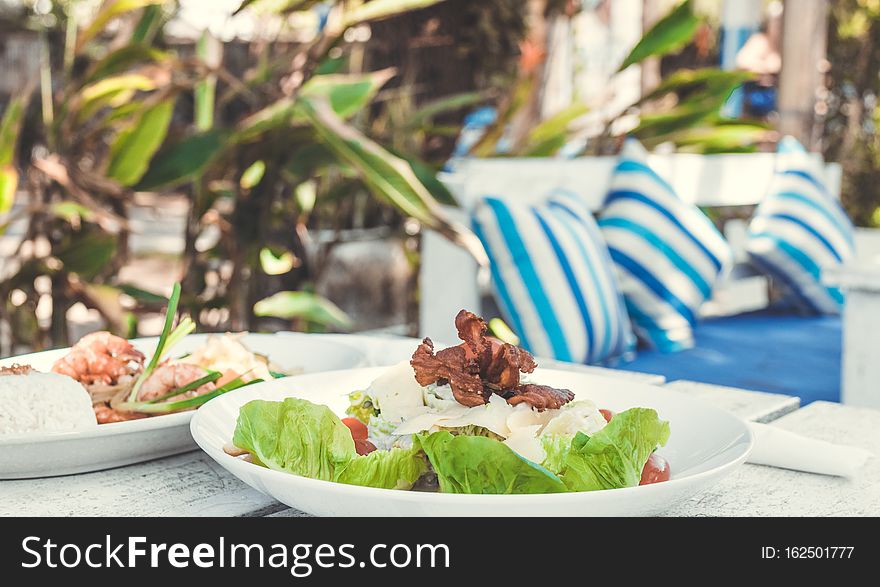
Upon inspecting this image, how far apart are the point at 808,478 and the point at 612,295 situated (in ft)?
4.87

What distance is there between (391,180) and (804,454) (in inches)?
44.1

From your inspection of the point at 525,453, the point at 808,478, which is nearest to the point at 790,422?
the point at 808,478

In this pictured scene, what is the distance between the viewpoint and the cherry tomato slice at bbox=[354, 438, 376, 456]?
27.8 inches

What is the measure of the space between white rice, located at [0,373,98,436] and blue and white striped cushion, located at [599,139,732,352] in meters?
1.90

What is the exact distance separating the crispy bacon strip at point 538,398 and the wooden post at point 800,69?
12.1 ft

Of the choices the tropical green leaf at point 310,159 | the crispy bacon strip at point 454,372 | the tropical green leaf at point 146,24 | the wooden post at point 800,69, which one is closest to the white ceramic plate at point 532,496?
the crispy bacon strip at point 454,372

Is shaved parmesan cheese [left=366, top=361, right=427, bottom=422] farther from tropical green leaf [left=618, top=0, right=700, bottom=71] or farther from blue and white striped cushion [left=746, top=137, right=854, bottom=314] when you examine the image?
blue and white striped cushion [left=746, top=137, right=854, bottom=314]

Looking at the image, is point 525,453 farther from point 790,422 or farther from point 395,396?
point 790,422

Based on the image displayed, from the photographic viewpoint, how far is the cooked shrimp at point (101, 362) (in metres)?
0.85

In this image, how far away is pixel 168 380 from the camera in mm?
822

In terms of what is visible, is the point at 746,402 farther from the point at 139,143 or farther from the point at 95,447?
the point at 139,143

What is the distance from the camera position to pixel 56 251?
7.24 feet

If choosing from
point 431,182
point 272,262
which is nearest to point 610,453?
point 431,182

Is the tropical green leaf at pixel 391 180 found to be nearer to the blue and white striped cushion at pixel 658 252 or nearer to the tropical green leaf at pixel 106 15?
the tropical green leaf at pixel 106 15
